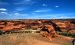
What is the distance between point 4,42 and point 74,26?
36.0 metres

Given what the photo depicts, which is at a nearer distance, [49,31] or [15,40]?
[15,40]

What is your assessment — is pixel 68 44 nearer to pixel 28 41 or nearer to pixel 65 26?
pixel 28 41

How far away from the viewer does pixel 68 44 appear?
86.7 ft

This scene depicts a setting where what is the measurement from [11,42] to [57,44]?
796cm

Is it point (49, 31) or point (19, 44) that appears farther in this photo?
point (49, 31)

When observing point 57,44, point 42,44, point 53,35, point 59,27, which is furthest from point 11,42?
point 59,27

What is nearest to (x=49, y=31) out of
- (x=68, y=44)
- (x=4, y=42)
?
(x=68, y=44)

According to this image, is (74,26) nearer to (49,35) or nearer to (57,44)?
(49,35)

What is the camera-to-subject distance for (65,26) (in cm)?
5209

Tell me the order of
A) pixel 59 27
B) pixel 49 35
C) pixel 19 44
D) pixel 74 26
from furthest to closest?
pixel 74 26
pixel 59 27
pixel 49 35
pixel 19 44

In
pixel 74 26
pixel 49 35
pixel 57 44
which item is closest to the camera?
pixel 57 44

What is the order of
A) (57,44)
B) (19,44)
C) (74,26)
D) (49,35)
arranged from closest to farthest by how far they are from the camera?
(19,44), (57,44), (49,35), (74,26)

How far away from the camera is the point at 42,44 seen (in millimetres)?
24500

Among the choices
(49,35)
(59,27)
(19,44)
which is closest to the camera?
(19,44)
